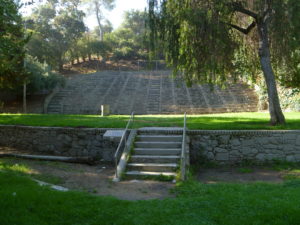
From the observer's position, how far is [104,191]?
21.0 feet

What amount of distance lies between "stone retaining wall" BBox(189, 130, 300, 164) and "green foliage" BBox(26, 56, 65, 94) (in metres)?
17.0

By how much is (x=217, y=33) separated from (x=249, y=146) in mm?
3604

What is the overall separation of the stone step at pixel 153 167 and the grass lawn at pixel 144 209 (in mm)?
2141

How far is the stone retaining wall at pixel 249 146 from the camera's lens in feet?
30.6

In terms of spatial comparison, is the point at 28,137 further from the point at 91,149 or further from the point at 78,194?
the point at 78,194

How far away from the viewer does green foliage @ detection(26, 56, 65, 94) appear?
23000mm

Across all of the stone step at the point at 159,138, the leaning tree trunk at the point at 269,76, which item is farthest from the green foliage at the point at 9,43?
the leaning tree trunk at the point at 269,76

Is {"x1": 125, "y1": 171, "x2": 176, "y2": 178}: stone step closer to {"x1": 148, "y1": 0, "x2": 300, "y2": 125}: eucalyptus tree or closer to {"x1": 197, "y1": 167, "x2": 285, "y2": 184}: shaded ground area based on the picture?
{"x1": 197, "y1": 167, "x2": 285, "y2": 184}: shaded ground area

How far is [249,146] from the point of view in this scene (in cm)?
938

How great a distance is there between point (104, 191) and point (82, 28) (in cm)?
4039

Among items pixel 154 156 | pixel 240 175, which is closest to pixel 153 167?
pixel 154 156

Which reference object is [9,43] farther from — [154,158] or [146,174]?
[146,174]

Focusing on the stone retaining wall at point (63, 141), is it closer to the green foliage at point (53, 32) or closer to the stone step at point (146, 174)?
the stone step at point (146, 174)

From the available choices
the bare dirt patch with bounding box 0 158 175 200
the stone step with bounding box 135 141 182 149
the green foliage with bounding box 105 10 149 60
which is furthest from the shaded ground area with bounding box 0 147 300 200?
the green foliage with bounding box 105 10 149 60
